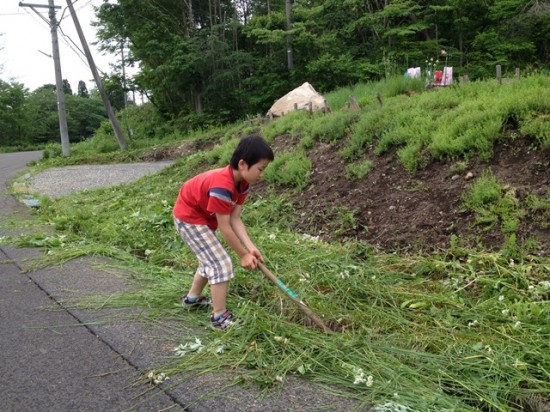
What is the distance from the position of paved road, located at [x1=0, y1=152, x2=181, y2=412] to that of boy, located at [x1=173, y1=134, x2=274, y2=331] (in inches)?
27.4

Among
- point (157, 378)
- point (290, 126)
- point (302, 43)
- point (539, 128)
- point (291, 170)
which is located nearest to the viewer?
point (157, 378)

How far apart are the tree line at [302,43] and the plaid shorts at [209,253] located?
14.2 meters

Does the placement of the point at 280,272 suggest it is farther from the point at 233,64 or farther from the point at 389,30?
the point at 233,64

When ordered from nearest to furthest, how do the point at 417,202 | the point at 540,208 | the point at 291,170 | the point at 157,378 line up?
the point at 157,378 < the point at 540,208 < the point at 417,202 < the point at 291,170

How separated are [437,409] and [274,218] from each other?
3553 mm

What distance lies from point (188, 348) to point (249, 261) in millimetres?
621

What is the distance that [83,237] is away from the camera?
5500 mm

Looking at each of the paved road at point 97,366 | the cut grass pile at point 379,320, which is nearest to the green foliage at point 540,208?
the cut grass pile at point 379,320

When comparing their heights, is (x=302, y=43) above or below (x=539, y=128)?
above

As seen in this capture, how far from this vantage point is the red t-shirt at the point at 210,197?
275 centimetres

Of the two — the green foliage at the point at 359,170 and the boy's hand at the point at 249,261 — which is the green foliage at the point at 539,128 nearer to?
the green foliage at the point at 359,170

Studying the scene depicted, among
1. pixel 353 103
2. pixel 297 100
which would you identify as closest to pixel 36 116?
pixel 297 100

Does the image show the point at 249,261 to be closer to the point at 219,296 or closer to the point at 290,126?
the point at 219,296

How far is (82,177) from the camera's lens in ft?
39.9
